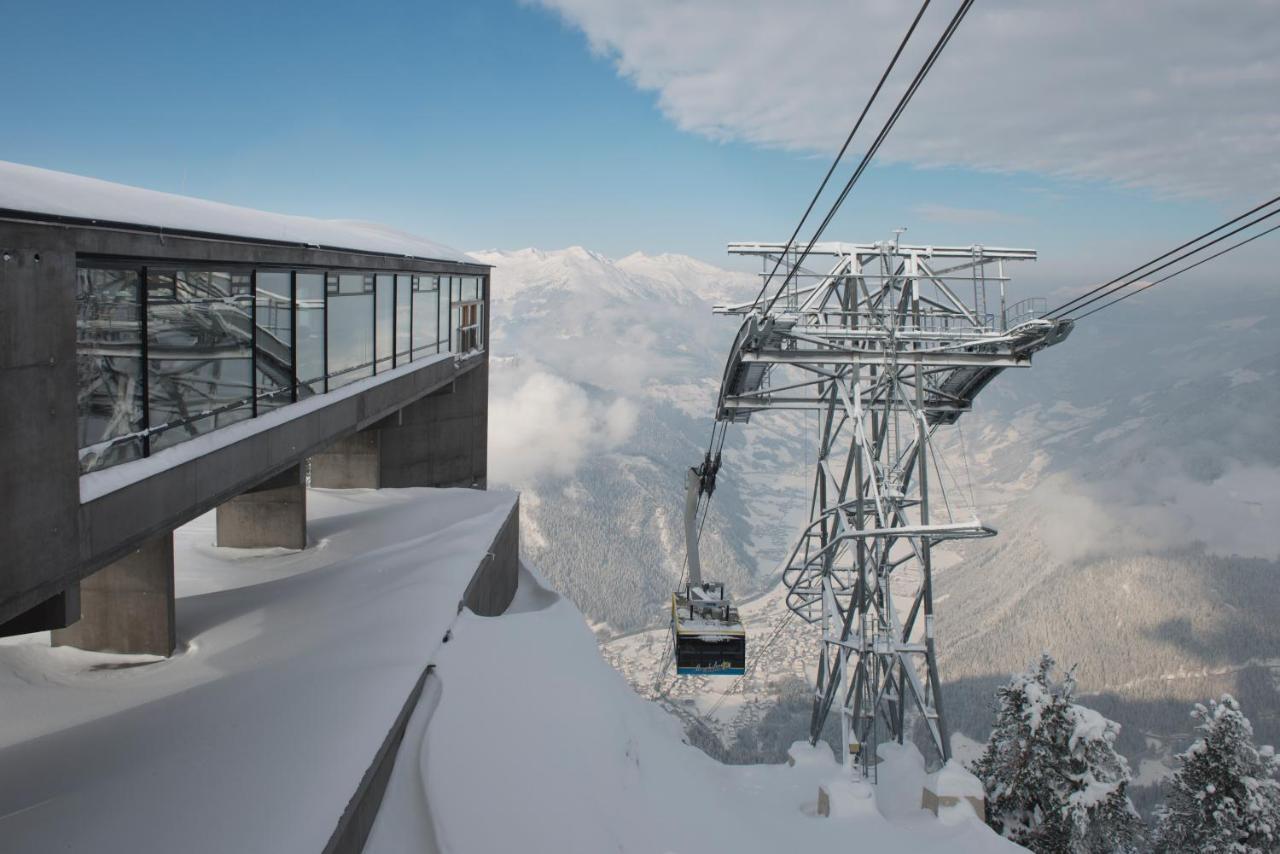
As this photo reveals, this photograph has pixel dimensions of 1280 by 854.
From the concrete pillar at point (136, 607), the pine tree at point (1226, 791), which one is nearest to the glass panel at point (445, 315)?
the concrete pillar at point (136, 607)

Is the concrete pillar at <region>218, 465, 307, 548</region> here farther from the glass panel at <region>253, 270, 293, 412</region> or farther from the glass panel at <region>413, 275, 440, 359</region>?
the glass panel at <region>253, 270, 293, 412</region>

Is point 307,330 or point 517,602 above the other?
point 307,330

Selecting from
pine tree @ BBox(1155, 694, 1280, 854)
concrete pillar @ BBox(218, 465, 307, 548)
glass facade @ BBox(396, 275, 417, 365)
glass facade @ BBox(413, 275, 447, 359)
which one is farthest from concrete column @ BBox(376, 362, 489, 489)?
pine tree @ BBox(1155, 694, 1280, 854)

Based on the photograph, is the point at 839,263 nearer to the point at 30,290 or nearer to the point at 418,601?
the point at 418,601

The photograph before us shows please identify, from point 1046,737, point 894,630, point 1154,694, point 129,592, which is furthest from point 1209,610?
point 129,592

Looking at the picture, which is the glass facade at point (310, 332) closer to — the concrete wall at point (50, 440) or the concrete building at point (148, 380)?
the concrete building at point (148, 380)

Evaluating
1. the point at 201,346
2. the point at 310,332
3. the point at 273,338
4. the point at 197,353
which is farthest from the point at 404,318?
the point at 197,353
